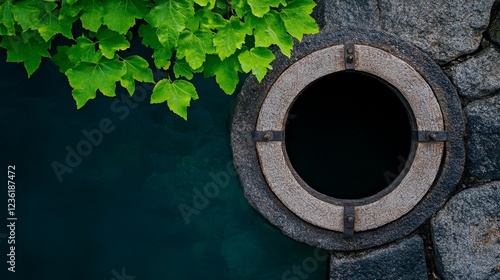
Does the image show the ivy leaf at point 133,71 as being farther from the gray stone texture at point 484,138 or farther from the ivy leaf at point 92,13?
the gray stone texture at point 484,138

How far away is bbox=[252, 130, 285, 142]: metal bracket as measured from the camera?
3.54 meters

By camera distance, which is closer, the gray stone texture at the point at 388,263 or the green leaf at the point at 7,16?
the green leaf at the point at 7,16

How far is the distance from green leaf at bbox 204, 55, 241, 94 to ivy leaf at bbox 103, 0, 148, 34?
38cm

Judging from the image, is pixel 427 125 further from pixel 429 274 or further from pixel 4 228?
pixel 4 228

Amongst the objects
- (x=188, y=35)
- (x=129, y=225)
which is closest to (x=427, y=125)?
(x=188, y=35)

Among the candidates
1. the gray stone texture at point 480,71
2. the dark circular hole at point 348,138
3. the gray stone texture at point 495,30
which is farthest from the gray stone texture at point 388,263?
the gray stone texture at point 495,30

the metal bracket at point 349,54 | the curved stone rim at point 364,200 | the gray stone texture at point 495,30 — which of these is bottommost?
the curved stone rim at point 364,200

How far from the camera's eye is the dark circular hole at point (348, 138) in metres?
4.13

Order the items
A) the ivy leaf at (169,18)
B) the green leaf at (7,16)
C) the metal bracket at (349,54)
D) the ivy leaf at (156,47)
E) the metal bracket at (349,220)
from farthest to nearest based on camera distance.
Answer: the metal bracket at (349,220) → the metal bracket at (349,54) → the ivy leaf at (156,47) → the green leaf at (7,16) → the ivy leaf at (169,18)

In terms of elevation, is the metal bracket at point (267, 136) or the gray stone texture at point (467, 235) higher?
the metal bracket at point (267, 136)

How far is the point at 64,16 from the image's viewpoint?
9.26 feet

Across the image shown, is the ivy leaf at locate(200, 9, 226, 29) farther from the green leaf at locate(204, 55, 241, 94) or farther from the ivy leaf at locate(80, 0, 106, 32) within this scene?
the ivy leaf at locate(80, 0, 106, 32)

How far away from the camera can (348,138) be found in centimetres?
414

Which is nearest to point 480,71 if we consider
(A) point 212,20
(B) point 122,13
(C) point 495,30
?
(C) point 495,30
